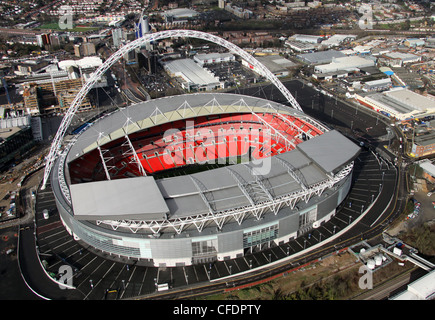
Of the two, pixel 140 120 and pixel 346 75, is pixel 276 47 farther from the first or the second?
pixel 140 120

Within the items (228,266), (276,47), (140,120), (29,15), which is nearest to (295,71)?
(276,47)

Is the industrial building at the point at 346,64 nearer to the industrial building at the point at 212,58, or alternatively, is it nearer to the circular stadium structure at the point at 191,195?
the industrial building at the point at 212,58

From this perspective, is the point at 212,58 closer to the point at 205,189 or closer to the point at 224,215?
the point at 205,189

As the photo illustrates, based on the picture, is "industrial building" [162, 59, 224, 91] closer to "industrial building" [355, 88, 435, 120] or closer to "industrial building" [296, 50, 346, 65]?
"industrial building" [296, 50, 346, 65]

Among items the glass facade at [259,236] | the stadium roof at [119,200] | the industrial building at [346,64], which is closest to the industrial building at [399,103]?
the industrial building at [346,64]

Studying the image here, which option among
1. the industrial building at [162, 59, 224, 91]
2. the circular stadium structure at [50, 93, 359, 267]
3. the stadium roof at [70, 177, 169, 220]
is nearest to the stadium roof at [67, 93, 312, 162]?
the circular stadium structure at [50, 93, 359, 267]
